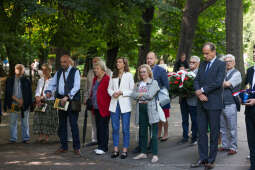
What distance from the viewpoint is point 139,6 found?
10375 millimetres

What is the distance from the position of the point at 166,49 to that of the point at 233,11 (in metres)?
13.4

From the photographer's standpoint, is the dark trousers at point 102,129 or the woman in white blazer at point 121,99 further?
the dark trousers at point 102,129

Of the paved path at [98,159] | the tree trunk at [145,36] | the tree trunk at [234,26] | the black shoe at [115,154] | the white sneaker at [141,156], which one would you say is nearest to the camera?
the paved path at [98,159]

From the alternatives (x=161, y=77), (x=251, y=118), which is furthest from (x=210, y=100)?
(x=161, y=77)

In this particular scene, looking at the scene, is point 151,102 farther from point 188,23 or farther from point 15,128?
point 188,23

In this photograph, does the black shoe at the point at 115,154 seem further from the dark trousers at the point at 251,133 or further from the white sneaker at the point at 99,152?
the dark trousers at the point at 251,133

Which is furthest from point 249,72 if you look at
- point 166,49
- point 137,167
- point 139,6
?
point 166,49

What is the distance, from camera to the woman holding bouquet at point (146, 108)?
7.38 metres

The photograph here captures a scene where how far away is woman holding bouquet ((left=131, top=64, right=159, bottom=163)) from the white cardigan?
0.63 ft

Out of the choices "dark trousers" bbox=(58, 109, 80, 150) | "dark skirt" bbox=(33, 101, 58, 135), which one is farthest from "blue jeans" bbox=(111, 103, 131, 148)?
"dark skirt" bbox=(33, 101, 58, 135)

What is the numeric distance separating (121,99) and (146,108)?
0.64 meters

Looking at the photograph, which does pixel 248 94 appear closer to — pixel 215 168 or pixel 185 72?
pixel 215 168

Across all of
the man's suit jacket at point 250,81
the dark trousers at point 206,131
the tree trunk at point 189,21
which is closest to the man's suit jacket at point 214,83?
the dark trousers at point 206,131

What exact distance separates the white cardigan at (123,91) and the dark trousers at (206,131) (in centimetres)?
163
